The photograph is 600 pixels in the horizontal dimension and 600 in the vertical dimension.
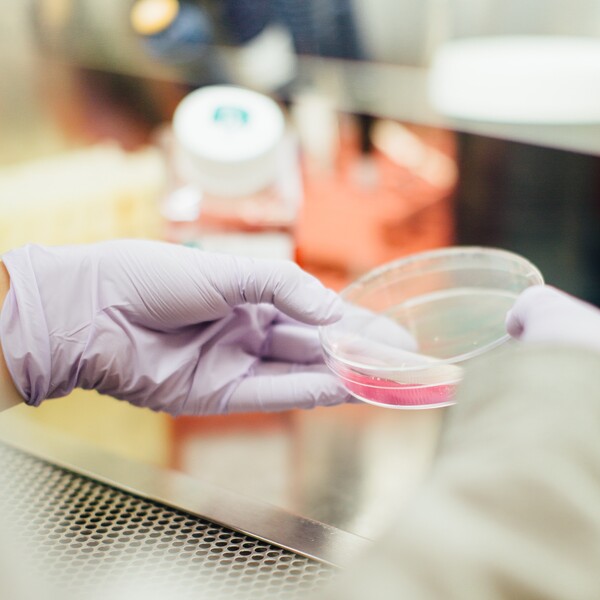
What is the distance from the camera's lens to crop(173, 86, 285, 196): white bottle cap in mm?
1475

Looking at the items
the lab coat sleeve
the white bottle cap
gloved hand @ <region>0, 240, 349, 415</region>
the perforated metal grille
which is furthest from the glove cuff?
the white bottle cap

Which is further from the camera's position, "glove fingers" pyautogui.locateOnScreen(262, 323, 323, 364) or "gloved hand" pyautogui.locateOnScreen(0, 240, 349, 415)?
"glove fingers" pyautogui.locateOnScreen(262, 323, 323, 364)

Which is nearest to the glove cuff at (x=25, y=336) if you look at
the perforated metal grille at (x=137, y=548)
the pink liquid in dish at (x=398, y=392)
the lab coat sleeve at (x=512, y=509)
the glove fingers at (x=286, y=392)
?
the perforated metal grille at (x=137, y=548)

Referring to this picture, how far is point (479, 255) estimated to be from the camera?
3.42ft

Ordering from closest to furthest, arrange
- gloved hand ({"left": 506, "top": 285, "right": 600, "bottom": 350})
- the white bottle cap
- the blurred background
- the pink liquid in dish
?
gloved hand ({"left": 506, "top": 285, "right": 600, "bottom": 350}) → the pink liquid in dish → the blurred background → the white bottle cap

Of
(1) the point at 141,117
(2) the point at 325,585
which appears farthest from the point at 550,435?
(1) the point at 141,117

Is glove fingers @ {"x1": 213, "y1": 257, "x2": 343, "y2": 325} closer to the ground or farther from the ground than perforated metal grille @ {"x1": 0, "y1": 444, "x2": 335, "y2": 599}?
farther from the ground

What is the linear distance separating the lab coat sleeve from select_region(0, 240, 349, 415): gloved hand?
410 millimetres

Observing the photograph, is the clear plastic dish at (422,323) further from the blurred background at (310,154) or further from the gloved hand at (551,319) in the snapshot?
the blurred background at (310,154)

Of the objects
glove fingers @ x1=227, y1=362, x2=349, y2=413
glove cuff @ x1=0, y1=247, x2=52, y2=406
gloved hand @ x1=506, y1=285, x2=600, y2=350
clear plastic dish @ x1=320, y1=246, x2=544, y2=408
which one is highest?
gloved hand @ x1=506, y1=285, x2=600, y2=350

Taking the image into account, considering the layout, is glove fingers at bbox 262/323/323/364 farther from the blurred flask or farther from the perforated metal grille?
the blurred flask

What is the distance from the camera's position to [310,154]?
1.75 metres

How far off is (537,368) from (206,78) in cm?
144

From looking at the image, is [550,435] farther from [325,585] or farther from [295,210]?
[295,210]
